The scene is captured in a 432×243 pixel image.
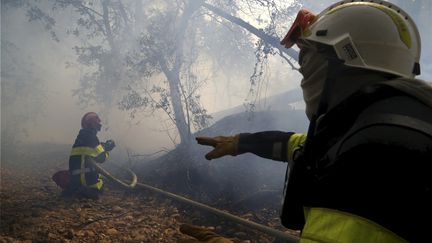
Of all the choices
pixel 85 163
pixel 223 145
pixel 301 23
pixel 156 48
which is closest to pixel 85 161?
pixel 85 163

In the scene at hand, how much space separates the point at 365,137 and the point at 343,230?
0.87 feet

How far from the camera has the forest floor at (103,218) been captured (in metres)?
4.62

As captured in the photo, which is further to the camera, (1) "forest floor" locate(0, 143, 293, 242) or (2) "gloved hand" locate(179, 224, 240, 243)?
(1) "forest floor" locate(0, 143, 293, 242)

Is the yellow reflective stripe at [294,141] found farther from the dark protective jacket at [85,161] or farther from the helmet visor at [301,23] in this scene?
A: the dark protective jacket at [85,161]

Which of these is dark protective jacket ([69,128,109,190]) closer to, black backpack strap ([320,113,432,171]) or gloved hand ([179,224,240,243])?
gloved hand ([179,224,240,243])

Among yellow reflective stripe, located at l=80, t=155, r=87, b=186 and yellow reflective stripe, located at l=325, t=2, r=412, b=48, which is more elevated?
yellow reflective stripe, located at l=325, t=2, r=412, b=48

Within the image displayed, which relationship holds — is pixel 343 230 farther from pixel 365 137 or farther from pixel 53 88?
pixel 53 88

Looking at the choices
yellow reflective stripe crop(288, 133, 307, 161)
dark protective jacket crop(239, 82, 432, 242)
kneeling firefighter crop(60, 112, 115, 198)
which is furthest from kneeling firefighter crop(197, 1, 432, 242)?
kneeling firefighter crop(60, 112, 115, 198)

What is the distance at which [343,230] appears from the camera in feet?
2.80

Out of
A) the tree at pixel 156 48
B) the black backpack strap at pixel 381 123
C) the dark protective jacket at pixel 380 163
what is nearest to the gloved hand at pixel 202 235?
the dark protective jacket at pixel 380 163

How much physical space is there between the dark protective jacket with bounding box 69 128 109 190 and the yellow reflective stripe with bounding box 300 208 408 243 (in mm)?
6757

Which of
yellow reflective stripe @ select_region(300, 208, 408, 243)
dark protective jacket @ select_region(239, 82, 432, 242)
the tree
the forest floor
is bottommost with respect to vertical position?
the forest floor

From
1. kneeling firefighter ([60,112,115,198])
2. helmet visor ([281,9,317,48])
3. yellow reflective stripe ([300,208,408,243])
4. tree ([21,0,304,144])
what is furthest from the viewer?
tree ([21,0,304,144])

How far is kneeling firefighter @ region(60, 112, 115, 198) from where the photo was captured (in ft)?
Answer: 22.3
